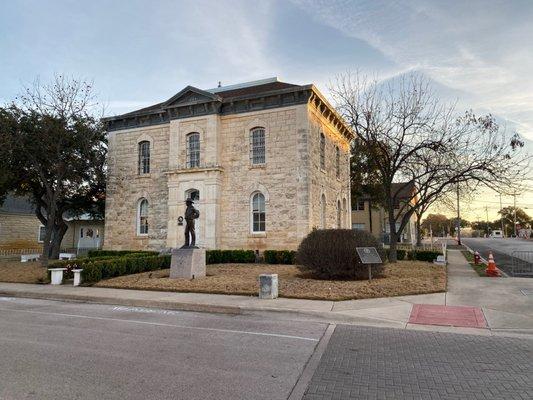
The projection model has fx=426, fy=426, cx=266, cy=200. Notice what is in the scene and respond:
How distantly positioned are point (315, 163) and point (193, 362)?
19.3 metres

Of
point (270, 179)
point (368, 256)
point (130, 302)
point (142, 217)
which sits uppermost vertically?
point (270, 179)

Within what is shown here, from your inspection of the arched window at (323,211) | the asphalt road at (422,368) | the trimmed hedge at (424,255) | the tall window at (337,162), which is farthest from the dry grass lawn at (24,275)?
the tall window at (337,162)

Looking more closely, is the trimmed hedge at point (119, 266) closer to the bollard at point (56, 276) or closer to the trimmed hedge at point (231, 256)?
the bollard at point (56, 276)

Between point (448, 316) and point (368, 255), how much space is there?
13.6 feet

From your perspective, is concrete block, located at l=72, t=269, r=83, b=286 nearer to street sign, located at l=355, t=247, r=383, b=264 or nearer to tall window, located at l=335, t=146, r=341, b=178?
street sign, located at l=355, t=247, r=383, b=264

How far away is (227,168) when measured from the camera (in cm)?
2506

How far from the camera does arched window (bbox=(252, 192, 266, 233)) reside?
24.1 meters

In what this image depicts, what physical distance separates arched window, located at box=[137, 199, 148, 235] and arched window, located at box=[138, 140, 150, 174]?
2.05 meters

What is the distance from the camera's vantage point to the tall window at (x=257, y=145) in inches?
963

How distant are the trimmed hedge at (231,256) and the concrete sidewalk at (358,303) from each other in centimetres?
892

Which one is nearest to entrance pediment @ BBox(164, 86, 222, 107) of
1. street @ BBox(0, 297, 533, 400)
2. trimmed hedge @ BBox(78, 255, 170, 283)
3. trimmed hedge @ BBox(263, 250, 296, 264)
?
trimmed hedge @ BBox(263, 250, 296, 264)

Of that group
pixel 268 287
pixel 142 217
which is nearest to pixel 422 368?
pixel 268 287

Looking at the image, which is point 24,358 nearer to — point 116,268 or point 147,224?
point 116,268

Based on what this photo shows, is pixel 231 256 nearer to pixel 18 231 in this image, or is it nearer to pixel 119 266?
pixel 119 266
